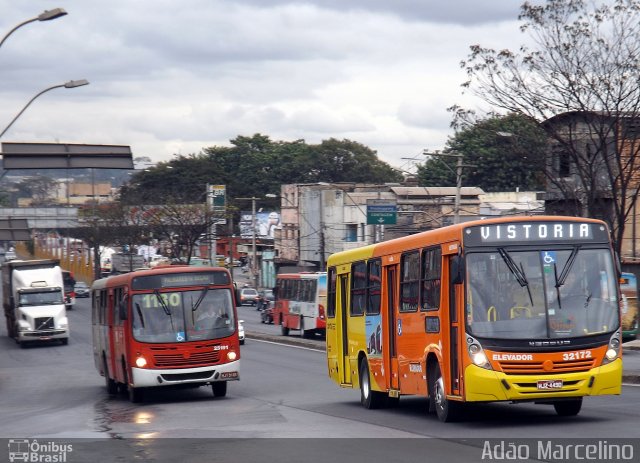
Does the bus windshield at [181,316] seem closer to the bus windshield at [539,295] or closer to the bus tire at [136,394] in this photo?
the bus tire at [136,394]

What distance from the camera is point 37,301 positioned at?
56031 mm

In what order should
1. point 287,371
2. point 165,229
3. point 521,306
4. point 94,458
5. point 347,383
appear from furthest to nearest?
1. point 165,229
2. point 287,371
3. point 347,383
4. point 521,306
5. point 94,458

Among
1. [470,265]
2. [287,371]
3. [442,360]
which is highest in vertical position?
[470,265]

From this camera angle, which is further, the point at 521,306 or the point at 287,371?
the point at 287,371

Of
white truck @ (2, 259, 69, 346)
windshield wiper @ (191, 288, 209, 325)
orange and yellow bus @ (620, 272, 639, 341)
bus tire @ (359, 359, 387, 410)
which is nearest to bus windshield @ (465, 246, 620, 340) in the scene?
bus tire @ (359, 359, 387, 410)

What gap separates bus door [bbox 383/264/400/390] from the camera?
18016 millimetres

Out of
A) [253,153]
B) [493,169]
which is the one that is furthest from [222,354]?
[253,153]

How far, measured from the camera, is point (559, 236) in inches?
592

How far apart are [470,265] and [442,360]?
4.61 feet

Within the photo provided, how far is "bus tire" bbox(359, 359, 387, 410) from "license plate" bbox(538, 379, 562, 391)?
224 inches

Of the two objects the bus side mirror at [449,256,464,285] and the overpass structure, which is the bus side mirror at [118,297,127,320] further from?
the overpass structure

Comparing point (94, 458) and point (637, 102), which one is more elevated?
point (637, 102)

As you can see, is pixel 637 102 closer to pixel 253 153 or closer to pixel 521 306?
pixel 521 306

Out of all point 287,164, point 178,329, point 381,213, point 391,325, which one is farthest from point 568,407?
point 287,164
